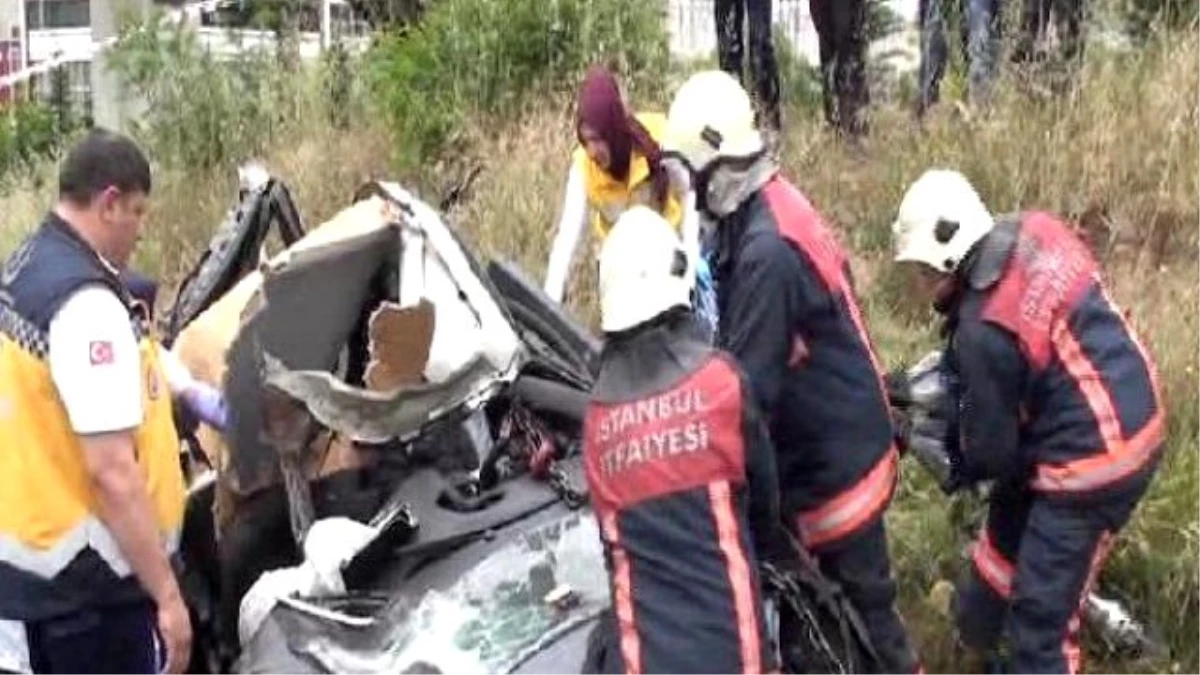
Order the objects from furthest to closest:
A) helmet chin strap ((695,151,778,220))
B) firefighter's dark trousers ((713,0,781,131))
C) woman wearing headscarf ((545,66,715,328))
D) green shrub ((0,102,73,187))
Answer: green shrub ((0,102,73,187)) < firefighter's dark trousers ((713,0,781,131)) < woman wearing headscarf ((545,66,715,328)) < helmet chin strap ((695,151,778,220))

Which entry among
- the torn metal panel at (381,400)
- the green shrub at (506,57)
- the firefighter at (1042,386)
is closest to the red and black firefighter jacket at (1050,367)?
the firefighter at (1042,386)

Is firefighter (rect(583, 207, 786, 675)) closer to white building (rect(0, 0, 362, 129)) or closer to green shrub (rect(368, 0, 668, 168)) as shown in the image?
green shrub (rect(368, 0, 668, 168))

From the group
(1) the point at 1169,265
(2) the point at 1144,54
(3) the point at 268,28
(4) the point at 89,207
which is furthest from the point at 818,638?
(3) the point at 268,28

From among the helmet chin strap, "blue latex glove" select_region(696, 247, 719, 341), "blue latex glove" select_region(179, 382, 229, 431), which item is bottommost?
"blue latex glove" select_region(179, 382, 229, 431)

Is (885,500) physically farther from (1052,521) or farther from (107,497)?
(107,497)

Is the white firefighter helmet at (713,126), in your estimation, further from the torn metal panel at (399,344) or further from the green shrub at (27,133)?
the green shrub at (27,133)

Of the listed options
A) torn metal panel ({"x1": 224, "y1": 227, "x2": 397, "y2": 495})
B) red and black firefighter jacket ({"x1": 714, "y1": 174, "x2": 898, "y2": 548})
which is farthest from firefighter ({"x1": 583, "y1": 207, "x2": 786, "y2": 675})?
torn metal panel ({"x1": 224, "y1": 227, "x2": 397, "y2": 495})

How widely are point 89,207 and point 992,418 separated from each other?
84.4 inches

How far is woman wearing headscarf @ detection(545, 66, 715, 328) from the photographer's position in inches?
229

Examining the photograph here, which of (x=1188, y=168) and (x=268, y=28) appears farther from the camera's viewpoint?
(x=268, y=28)

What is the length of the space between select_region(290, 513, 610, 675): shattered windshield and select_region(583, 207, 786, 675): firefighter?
494mm

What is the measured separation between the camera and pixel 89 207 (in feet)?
15.3

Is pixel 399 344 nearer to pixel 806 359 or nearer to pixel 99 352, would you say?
pixel 99 352

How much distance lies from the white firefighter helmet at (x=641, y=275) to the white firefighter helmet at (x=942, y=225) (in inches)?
39.8
